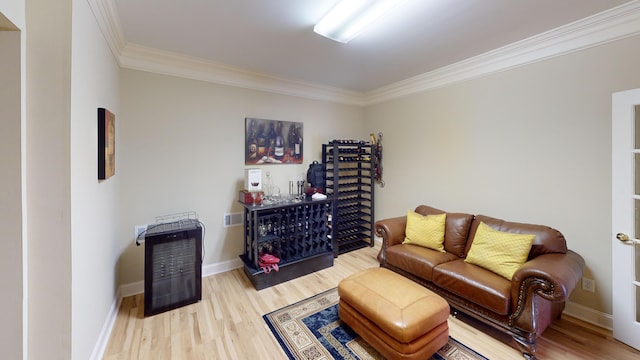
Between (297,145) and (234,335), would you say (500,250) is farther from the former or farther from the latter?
(297,145)

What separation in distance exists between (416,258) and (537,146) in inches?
64.9

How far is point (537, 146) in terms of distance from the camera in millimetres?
2455

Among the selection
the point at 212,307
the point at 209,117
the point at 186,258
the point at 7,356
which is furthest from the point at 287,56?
the point at 7,356

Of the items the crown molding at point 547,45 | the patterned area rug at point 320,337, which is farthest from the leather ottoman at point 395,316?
the crown molding at point 547,45

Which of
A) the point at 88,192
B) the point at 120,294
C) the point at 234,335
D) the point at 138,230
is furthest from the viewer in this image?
the point at 138,230

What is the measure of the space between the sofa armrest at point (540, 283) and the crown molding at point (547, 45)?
188 cm

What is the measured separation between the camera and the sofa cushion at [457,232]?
2713 mm

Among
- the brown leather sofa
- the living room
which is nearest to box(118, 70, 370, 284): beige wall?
the living room

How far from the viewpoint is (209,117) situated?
303 centimetres

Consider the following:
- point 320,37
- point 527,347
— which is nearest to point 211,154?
point 320,37

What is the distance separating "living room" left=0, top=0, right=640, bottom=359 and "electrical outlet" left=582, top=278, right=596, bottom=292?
35mm

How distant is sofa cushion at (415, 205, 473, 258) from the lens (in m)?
2.71

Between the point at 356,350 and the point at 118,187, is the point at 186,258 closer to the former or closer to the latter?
the point at 118,187

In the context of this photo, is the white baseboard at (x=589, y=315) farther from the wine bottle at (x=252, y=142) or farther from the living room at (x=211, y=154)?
the wine bottle at (x=252, y=142)
